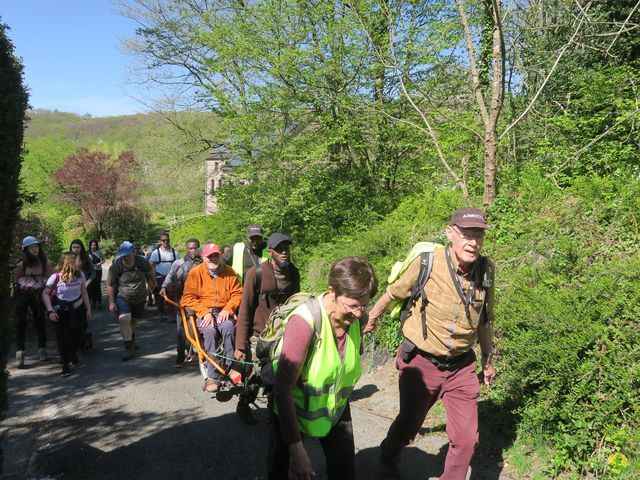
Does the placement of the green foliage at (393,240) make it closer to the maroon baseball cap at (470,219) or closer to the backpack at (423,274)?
the backpack at (423,274)

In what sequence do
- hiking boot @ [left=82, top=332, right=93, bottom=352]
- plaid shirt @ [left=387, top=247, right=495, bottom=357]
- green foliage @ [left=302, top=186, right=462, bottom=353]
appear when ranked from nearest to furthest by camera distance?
plaid shirt @ [left=387, top=247, right=495, bottom=357] < green foliage @ [left=302, top=186, right=462, bottom=353] < hiking boot @ [left=82, top=332, right=93, bottom=352]

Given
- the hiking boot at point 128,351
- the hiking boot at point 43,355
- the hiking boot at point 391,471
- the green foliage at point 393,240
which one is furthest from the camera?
the hiking boot at point 128,351

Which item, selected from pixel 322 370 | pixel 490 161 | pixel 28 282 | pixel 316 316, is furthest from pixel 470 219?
pixel 28 282

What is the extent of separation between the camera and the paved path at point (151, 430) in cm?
387

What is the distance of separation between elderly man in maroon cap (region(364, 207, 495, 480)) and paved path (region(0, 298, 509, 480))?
2.89 feet

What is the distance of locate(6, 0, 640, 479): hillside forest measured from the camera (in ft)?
11.3

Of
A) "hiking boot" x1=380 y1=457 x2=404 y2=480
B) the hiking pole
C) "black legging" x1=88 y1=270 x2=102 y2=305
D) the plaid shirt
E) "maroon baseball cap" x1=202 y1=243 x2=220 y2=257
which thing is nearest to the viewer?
the plaid shirt

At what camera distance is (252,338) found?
4492 mm

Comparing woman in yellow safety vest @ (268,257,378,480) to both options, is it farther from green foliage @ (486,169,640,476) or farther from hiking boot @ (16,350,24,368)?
hiking boot @ (16,350,24,368)

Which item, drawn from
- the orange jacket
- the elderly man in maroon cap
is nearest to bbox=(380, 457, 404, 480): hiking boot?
the elderly man in maroon cap

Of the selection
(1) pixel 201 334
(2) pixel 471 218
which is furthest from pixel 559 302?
(1) pixel 201 334

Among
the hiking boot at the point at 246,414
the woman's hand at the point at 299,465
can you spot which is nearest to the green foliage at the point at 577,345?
the woman's hand at the point at 299,465

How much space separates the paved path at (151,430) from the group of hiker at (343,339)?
0.43 metres

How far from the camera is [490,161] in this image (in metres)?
6.22
